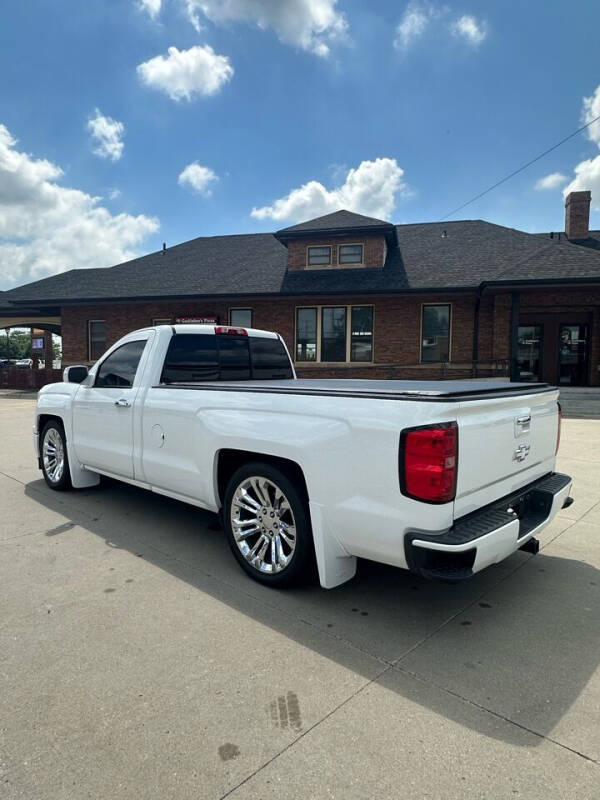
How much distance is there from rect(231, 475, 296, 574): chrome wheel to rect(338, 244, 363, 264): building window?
55.4 feet

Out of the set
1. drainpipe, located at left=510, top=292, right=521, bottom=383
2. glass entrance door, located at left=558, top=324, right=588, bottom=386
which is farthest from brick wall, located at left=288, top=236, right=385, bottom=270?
glass entrance door, located at left=558, top=324, right=588, bottom=386

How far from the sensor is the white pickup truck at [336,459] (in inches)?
105

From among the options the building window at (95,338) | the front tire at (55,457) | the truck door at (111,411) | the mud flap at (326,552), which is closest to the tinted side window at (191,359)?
the truck door at (111,411)

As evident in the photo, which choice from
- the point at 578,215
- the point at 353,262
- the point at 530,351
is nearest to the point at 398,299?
the point at 353,262

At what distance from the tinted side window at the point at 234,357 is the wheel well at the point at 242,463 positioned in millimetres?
1389

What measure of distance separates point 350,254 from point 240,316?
16.0 ft

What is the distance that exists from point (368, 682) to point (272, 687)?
1.55 ft

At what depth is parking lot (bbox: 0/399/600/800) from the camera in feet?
6.48

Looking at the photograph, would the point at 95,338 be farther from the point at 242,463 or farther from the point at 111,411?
the point at 242,463

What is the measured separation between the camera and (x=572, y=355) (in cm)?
1844

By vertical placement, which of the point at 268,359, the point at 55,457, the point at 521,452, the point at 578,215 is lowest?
the point at 55,457

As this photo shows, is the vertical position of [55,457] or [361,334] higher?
[361,334]

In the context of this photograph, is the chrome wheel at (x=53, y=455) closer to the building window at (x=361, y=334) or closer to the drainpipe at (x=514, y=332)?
the building window at (x=361, y=334)

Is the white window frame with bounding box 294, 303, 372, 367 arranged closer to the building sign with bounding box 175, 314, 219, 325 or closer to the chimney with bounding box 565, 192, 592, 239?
the building sign with bounding box 175, 314, 219, 325
